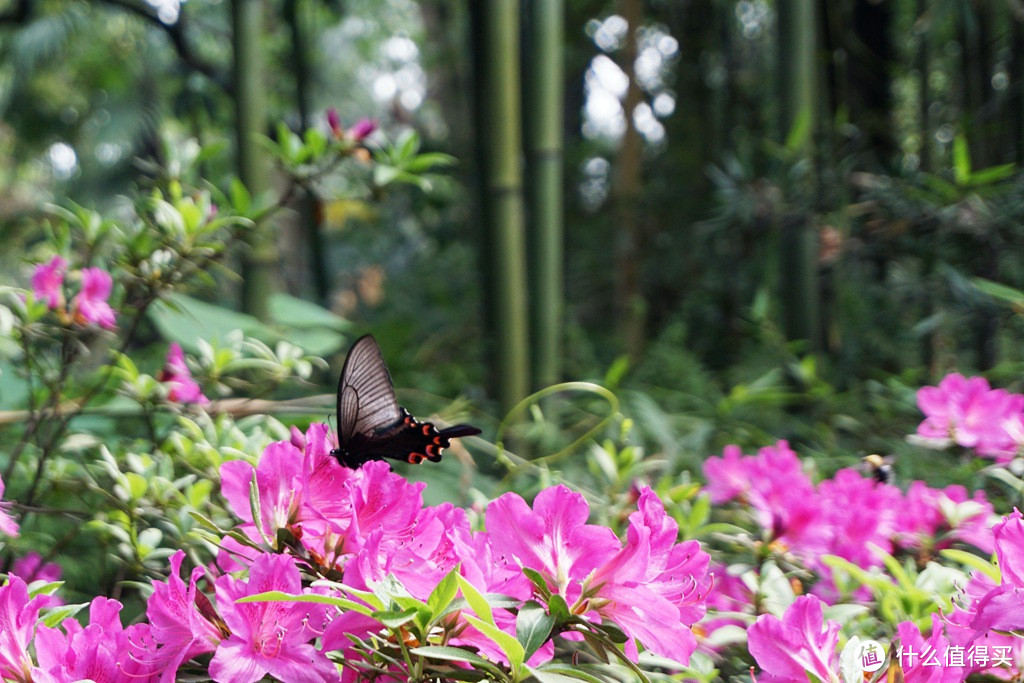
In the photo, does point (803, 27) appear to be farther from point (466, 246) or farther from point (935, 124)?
point (466, 246)

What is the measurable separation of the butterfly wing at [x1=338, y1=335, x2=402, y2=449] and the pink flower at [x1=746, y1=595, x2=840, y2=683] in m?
0.22

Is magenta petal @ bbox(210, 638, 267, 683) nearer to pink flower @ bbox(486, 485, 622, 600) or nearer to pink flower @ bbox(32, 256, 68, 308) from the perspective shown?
pink flower @ bbox(486, 485, 622, 600)

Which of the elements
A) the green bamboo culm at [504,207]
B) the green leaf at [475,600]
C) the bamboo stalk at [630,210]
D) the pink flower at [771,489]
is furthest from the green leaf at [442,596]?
the bamboo stalk at [630,210]

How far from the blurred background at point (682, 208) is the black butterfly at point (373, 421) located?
40cm

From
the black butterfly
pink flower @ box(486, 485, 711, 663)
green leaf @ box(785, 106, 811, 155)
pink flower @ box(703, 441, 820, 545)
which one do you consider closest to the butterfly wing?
the black butterfly

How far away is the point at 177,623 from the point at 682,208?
254 cm

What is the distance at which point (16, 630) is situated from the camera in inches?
15.7

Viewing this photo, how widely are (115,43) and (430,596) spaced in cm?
551

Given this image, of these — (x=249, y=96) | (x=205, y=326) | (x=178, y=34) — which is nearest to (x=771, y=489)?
(x=205, y=326)

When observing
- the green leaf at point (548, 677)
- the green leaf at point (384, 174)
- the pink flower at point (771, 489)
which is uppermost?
the green leaf at point (384, 174)

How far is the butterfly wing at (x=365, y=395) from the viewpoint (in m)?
0.46

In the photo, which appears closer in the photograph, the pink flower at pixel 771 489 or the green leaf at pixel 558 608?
the green leaf at pixel 558 608

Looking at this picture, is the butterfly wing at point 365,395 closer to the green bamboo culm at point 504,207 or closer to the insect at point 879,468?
the insect at point 879,468

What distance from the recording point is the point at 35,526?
881 millimetres
